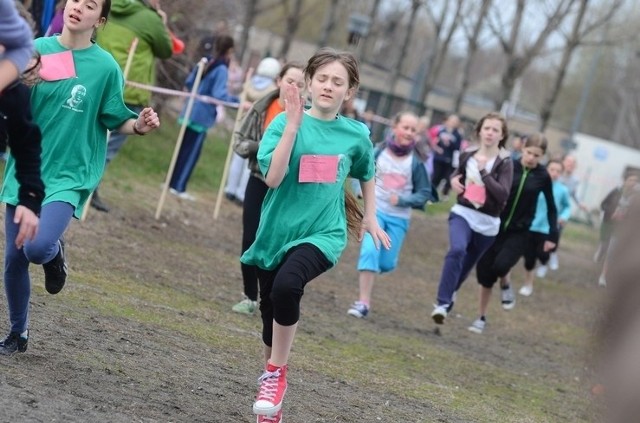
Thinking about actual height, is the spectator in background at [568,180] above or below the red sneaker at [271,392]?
above

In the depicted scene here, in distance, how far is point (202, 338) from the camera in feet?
25.1

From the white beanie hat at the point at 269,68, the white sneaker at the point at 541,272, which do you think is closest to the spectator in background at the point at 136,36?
the white beanie hat at the point at 269,68

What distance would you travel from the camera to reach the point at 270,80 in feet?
52.0

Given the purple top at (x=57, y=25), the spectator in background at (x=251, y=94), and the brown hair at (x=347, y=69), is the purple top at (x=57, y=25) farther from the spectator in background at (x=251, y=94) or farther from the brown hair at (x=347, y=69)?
the spectator in background at (x=251, y=94)

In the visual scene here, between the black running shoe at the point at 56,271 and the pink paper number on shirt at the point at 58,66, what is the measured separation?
2.58ft

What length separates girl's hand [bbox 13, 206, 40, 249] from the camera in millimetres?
4738

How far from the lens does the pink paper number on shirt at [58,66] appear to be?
5.77 m

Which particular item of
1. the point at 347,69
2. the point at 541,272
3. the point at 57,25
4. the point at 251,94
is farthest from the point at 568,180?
the point at 347,69

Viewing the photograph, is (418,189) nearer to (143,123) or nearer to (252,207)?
(252,207)

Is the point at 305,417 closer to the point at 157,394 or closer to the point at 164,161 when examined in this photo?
the point at 157,394

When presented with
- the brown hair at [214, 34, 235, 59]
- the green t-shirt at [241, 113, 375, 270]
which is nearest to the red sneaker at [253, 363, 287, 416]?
the green t-shirt at [241, 113, 375, 270]

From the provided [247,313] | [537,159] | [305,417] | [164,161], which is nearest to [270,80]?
[164,161]

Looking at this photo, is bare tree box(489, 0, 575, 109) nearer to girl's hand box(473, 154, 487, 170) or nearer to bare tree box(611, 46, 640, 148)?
girl's hand box(473, 154, 487, 170)

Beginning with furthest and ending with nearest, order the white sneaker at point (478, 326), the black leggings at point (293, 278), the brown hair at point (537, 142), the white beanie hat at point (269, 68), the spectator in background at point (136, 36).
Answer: the white beanie hat at point (269, 68) < the white sneaker at point (478, 326) < the spectator in background at point (136, 36) < the brown hair at point (537, 142) < the black leggings at point (293, 278)
